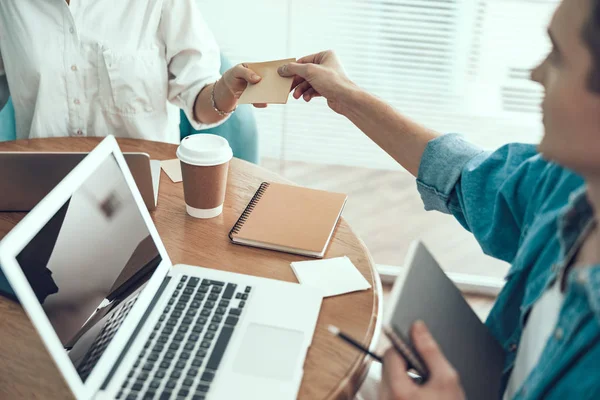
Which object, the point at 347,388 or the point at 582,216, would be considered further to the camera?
the point at 347,388

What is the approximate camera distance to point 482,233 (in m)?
1.01

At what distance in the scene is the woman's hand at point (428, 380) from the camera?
67cm

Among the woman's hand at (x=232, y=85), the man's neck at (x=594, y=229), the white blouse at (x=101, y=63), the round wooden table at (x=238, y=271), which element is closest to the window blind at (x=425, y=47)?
the white blouse at (x=101, y=63)

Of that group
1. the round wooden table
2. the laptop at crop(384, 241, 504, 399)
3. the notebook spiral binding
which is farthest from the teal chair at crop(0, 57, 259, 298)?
the laptop at crop(384, 241, 504, 399)

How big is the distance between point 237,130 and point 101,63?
0.43m

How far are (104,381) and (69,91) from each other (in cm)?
97

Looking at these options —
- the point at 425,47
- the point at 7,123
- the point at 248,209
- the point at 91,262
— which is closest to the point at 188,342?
the point at 91,262

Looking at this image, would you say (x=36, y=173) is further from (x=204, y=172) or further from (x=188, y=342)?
(x=188, y=342)

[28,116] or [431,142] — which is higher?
[431,142]

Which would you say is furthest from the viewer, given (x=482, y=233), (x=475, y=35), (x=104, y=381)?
(x=475, y=35)

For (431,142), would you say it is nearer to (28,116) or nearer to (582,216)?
(582,216)

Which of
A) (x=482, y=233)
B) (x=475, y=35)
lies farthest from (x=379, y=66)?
(x=482, y=233)

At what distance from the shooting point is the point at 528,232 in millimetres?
902

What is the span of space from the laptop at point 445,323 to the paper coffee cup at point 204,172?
0.48 m
